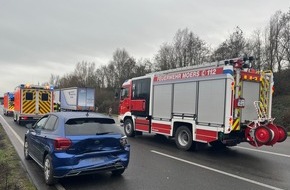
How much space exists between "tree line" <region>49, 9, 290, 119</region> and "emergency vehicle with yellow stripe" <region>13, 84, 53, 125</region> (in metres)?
24.7

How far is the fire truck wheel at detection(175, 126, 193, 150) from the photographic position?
11.3 meters

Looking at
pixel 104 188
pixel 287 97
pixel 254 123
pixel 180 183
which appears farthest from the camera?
pixel 287 97

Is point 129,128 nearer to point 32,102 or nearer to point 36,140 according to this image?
point 36,140

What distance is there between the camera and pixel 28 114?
2116cm

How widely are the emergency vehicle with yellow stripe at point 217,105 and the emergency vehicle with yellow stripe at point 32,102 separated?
10927 millimetres

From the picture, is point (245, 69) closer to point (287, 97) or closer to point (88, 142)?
point (88, 142)

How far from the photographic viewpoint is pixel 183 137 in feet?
38.6

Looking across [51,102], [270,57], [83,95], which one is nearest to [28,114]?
[51,102]

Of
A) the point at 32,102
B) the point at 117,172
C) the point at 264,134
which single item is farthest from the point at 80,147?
the point at 32,102

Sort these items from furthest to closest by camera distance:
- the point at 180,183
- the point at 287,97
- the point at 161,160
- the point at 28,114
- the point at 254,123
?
the point at 287,97 < the point at 28,114 < the point at 254,123 < the point at 161,160 < the point at 180,183

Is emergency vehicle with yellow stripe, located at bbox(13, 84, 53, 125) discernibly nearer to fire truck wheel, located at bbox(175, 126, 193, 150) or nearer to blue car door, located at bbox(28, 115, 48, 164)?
fire truck wheel, located at bbox(175, 126, 193, 150)

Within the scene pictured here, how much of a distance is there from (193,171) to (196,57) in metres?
46.7

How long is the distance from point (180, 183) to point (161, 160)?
2621 millimetres

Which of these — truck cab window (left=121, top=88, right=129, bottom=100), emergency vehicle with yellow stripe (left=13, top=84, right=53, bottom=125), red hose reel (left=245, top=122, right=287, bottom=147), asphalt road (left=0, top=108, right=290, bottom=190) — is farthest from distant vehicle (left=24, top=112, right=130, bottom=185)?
emergency vehicle with yellow stripe (left=13, top=84, right=53, bottom=125)
